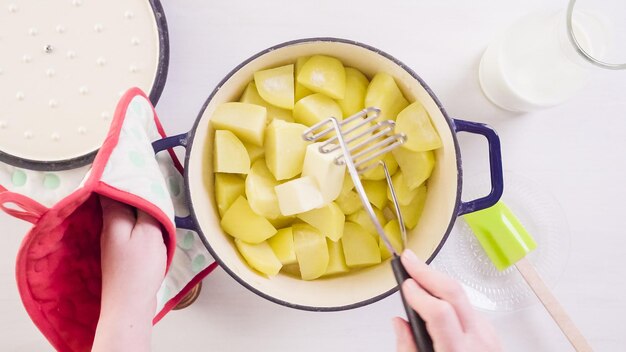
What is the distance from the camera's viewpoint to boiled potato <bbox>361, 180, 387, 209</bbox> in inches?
27.2

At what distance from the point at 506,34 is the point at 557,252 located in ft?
1.07

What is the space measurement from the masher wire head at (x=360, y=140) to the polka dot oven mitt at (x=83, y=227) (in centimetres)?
19

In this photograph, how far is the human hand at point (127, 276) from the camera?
0.49 meters

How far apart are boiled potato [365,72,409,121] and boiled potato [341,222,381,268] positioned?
0.15 metres

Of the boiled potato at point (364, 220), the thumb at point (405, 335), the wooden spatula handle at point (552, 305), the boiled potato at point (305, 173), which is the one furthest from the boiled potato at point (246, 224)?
the wooden spatula handle at point (552, 305)

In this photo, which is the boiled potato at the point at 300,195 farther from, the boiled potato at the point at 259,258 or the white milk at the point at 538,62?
the white milk at the point at 538,62

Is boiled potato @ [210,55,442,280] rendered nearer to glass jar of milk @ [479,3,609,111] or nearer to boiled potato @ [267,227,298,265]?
boiled potato @ [267,227,298,265]

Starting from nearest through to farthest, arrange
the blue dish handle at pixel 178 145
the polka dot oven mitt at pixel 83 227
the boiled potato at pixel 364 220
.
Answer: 1. the polka dot oven mitt at pixel 83 227
2. the blue dish handle at pixel 178 145
3. the boiled potato at pixel 364 220

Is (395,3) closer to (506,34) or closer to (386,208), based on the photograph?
(506,34)

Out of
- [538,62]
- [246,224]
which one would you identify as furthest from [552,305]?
[246,224]

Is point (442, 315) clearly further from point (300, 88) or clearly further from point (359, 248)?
point (300, 88)

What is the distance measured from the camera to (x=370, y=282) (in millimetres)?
666

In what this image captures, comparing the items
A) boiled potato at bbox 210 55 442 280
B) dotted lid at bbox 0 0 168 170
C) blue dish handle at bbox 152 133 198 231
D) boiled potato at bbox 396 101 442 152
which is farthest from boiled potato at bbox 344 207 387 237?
dotted lid at bbox 0 0 168 170

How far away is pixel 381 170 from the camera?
2.22 ft
